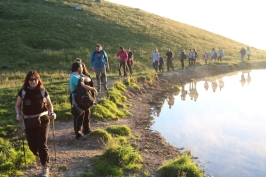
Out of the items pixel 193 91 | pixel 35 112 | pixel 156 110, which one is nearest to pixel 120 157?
pixel 35 112

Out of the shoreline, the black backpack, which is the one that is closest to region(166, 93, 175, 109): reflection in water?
the shoreline

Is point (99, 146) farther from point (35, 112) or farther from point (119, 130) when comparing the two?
point (35, 112)

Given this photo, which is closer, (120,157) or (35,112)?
(35,112)

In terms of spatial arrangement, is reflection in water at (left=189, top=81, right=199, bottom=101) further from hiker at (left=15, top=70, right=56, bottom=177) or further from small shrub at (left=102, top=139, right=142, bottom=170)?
hiker at (left=15, top=70, right=56, bottom=177)

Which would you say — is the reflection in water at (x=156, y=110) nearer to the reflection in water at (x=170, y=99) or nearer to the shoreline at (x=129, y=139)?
the shoreline at (x=129, y=139)

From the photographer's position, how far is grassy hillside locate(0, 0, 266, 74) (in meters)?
33.2

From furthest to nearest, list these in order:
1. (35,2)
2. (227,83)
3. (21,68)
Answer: (35,2) < (21,68) < (227,83)

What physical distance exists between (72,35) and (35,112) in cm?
3888

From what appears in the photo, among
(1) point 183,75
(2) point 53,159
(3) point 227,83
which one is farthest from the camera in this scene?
(1) point 183,75

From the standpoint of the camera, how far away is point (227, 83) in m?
23.5

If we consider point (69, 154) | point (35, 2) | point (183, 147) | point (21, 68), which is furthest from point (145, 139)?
point (35, 2)

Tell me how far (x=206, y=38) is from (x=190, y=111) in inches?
1900

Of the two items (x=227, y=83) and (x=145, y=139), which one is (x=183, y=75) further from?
(x=145, y=139)

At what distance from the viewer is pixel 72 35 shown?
142 feet
